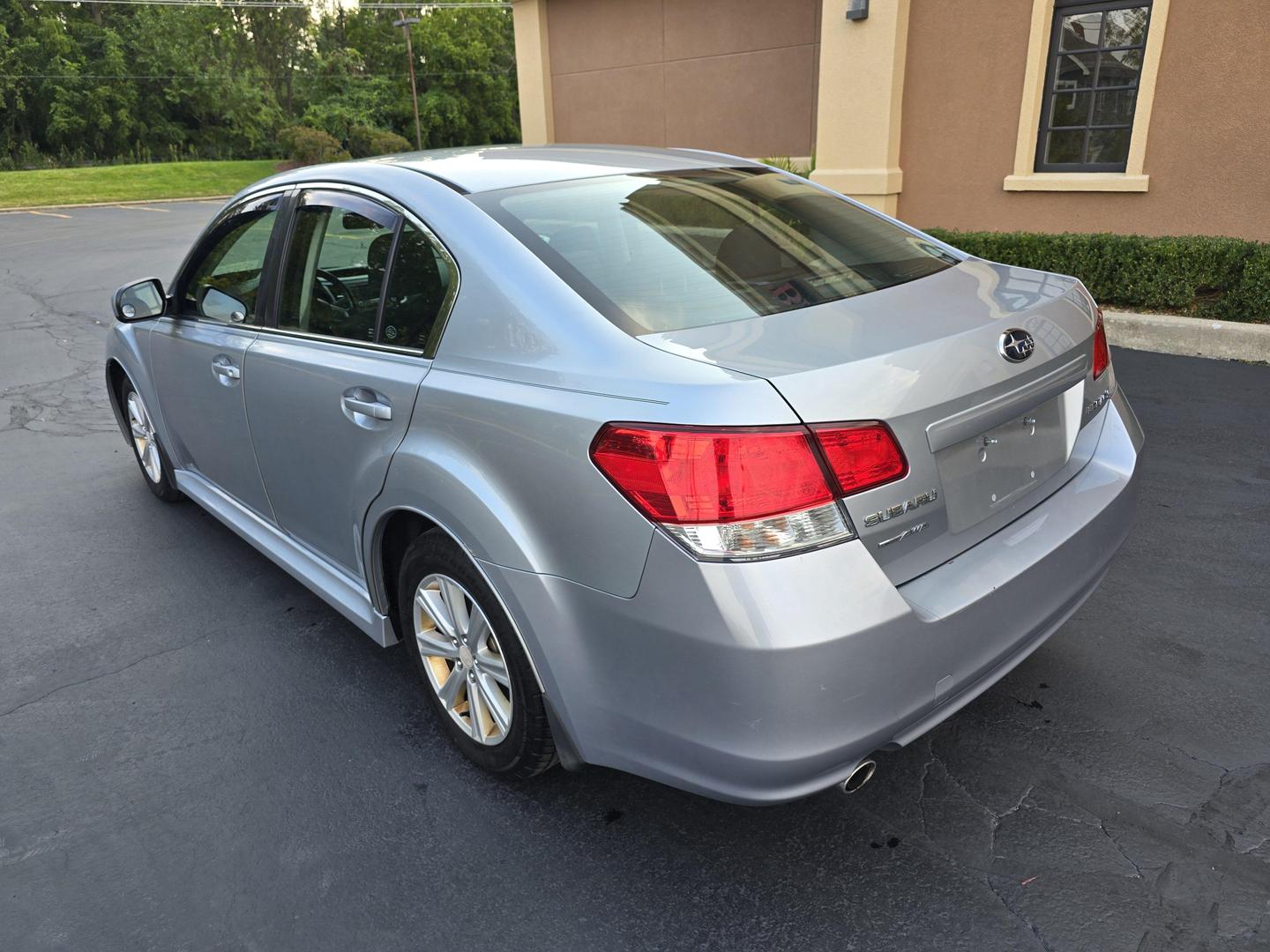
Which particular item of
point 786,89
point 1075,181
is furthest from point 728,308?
point 786,89

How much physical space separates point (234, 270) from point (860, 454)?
280 centimetres

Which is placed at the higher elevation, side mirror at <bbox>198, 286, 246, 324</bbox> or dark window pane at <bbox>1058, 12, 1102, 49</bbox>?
dark window pane at <bbox>1058, 12, 1102, 49</bbox>

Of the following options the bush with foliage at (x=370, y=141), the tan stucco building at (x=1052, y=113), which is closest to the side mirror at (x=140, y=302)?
the tan stucco building at (x=1052, y=113)

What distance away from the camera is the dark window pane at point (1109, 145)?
27.7 ft

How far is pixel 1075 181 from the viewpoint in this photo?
858 centimetres

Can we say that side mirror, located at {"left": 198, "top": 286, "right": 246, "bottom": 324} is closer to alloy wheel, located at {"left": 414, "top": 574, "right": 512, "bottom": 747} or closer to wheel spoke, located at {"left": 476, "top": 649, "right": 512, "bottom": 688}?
alloy wheel, located at {"left": 414, "top": 574, "right": 512, "bottom": 747}

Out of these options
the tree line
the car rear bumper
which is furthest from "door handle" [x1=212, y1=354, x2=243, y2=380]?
the tree line

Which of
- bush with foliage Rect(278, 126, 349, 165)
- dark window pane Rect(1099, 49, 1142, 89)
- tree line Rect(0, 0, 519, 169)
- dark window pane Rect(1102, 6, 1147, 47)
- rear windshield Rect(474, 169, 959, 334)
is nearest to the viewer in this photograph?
rear windshield Rect(474, 169, 959, 334)

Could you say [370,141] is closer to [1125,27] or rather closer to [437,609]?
[1125,27]

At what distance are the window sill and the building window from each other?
0.43 ft

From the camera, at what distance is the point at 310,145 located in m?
42.8

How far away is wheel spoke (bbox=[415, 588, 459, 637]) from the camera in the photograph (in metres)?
2.64

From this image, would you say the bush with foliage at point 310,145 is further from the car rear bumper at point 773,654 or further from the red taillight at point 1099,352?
the car rear bumper at point 773,654

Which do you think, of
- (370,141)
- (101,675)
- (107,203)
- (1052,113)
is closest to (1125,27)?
(1052,113)
